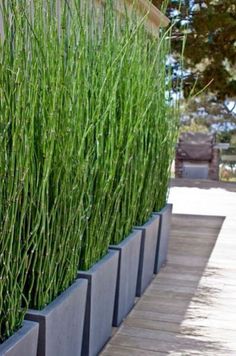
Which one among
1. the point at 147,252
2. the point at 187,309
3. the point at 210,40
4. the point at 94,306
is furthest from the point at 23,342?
the point at 210,40

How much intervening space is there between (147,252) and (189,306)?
1.32ft

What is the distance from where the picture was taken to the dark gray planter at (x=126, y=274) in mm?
2342

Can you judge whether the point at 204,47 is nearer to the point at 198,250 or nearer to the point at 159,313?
the point at 198,250

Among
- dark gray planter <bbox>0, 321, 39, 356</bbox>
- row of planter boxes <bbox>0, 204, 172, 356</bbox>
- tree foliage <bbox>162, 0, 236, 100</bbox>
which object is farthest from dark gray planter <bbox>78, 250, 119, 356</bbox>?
tree foliage <bbox>162, 0, 236, 100</bbox>

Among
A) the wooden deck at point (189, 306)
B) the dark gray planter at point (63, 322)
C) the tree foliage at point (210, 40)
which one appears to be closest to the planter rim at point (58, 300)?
the dark gray planter at point (63, 322)

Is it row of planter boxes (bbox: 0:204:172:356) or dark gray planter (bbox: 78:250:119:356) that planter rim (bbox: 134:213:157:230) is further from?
dark gray planter (bbox: 78:250:119:356)

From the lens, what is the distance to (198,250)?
3721 mm

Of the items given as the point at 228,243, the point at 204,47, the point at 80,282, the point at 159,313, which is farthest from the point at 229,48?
the point at 80,282

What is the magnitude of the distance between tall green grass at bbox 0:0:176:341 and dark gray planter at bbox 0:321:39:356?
62mm

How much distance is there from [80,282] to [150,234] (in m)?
1.13

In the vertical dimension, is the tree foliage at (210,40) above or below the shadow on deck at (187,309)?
above

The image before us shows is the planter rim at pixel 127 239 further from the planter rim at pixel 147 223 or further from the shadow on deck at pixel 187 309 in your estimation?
the shadow on deck at pixel 187 309

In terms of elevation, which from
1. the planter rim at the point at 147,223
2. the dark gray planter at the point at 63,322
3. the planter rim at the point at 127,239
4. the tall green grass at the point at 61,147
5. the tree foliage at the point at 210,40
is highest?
the tree foliage at the point at 210,40

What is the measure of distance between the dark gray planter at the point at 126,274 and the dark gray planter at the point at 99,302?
0.31ft
